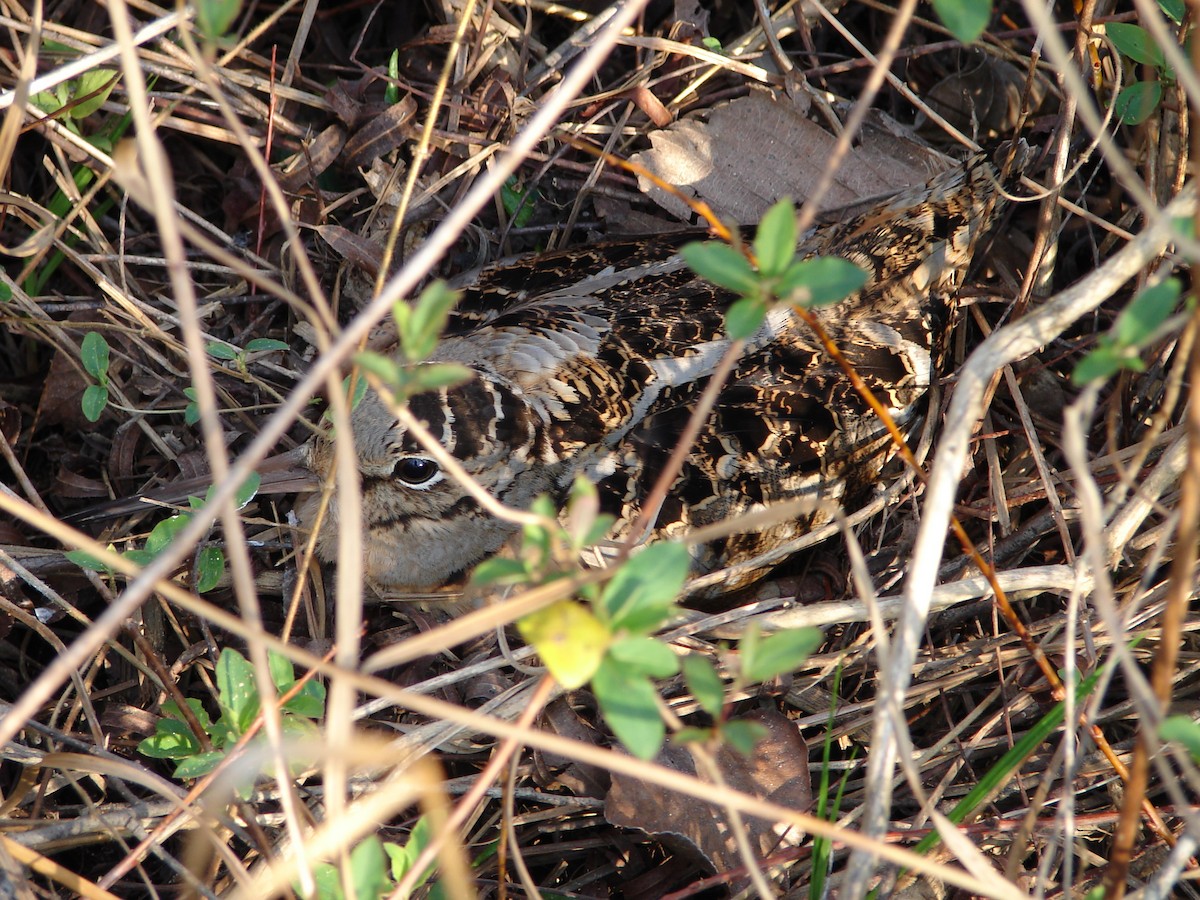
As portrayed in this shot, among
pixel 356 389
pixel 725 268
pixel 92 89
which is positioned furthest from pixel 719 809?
pixel 92 89

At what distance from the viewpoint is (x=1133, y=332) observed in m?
1.38

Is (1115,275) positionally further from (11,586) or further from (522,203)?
(11,586)

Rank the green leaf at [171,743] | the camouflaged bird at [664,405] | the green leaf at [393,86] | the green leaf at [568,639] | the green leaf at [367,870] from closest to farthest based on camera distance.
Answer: the green leaf at [568,639], the green leaf at [367,870], the green leaf at [171,743], the camouflaged bird at [664,405], the green leaf at [393,86]

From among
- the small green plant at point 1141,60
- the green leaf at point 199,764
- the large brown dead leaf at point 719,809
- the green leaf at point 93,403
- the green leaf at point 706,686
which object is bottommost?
the large brown dead leaf at point 719,809

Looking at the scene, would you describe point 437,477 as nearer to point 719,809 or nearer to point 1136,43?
point 719,809

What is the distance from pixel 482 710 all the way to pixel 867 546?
117 centimetres

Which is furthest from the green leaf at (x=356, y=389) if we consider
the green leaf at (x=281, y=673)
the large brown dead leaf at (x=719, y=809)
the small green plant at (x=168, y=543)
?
the large brown dead leaf at (x=719, y=809)

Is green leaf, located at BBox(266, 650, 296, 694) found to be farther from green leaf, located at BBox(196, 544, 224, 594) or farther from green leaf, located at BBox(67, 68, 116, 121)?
green leaf, located at BBox(67, 68, 116, 121)

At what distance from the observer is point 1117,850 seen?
5.32ft

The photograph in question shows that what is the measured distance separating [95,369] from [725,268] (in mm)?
1710

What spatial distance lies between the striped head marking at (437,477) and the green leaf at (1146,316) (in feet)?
4.81

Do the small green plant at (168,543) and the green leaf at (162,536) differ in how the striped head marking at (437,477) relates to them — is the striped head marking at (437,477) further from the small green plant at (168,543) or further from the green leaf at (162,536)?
the green leaf at (162,536)

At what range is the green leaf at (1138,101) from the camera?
2393 mm

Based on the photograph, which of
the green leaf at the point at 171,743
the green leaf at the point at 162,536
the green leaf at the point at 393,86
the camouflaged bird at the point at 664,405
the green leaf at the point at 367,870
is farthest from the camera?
the green leaf at the point at 393,86
